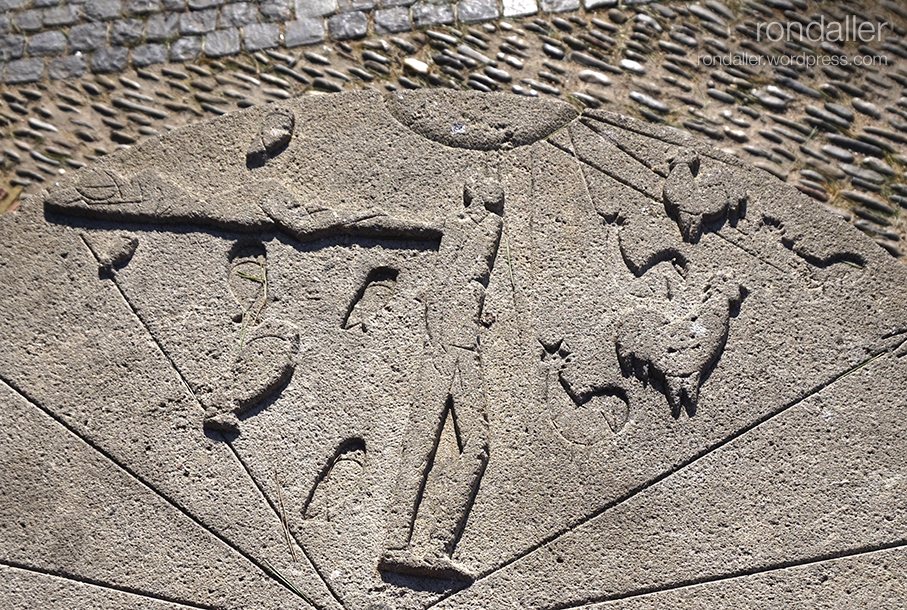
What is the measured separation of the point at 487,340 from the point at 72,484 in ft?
6.66

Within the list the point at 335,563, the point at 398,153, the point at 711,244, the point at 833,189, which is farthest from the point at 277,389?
the point at 833,189

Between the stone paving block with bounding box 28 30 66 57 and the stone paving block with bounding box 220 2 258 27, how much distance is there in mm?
1022

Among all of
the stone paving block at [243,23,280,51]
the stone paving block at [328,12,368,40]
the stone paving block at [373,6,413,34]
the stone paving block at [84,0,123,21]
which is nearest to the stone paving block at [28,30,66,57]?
the stone paving block at [84,0,123,21]

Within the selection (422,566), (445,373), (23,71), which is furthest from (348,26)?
(422,566)

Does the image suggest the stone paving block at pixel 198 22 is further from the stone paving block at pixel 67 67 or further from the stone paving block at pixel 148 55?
the stone paving block at pixel 67 67

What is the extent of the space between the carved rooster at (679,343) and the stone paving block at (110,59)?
11.7 ft

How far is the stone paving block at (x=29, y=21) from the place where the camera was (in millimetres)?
6066

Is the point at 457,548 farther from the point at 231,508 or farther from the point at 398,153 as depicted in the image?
the point at 398,153

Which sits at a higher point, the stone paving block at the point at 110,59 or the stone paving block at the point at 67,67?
the stone paving block at the point at 110,59

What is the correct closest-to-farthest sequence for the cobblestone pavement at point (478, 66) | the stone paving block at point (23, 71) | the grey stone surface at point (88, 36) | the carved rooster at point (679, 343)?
1. the carved rooster at point (679, 343)
2. the cobblestone pavement at point (478, 66)
3. the stone paving block at point (23, 71)
4. the grey stone surface at point (88, 36)

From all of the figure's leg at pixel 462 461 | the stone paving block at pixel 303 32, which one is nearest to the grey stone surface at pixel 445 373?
the figure's leg at pixel 462 461

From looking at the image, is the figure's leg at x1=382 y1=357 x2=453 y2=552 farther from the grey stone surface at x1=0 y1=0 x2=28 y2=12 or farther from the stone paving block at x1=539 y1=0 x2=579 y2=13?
the grey stone surface at x1=0 y1=0 x2=28 y2=12

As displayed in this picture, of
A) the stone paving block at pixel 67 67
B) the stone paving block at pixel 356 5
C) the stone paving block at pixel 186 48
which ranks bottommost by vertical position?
the stone paving block at pixel 67 67

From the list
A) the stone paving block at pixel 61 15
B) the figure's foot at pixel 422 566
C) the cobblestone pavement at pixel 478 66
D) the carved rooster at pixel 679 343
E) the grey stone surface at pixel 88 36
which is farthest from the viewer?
the stone paving block at pixel 61 15
